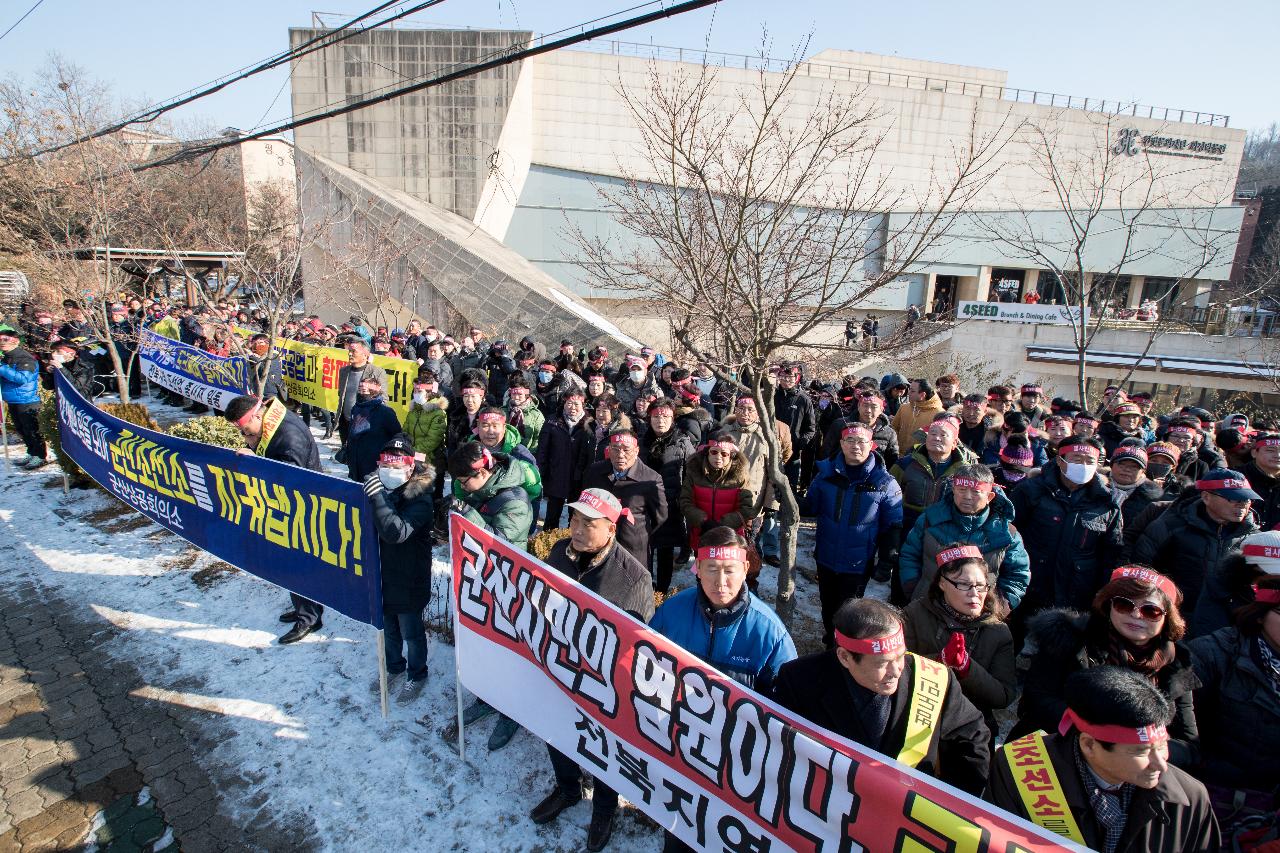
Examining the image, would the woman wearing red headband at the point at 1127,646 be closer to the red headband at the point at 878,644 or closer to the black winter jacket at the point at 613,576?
the red headband at the point at 878,644

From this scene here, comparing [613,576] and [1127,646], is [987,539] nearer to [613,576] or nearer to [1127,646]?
[1127,646]

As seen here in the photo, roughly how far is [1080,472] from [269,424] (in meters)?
6.21

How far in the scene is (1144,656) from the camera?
2596 mm

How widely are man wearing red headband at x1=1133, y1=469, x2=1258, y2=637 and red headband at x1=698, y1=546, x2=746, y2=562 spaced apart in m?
2.68

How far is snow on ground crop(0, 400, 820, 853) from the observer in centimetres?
345

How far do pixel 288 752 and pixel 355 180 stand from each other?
19523 mm

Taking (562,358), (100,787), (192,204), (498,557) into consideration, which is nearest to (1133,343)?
(562,358)

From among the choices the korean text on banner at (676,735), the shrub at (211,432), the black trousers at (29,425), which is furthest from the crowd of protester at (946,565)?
the black trousers at (29,425)

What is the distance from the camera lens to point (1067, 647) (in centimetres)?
271

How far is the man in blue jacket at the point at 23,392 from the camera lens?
837cm

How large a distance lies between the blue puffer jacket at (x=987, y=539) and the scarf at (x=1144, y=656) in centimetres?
111

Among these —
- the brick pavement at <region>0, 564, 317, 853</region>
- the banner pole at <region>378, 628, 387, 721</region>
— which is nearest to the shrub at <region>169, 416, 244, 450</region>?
the brick pavement at <region>0, 564, 317, 853</region>

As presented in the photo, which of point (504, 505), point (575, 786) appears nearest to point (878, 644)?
point (575, 786)

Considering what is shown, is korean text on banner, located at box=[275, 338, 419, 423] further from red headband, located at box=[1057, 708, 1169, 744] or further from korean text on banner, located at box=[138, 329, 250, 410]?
red headband, located at box=[1057, 708, 1169, 744]
